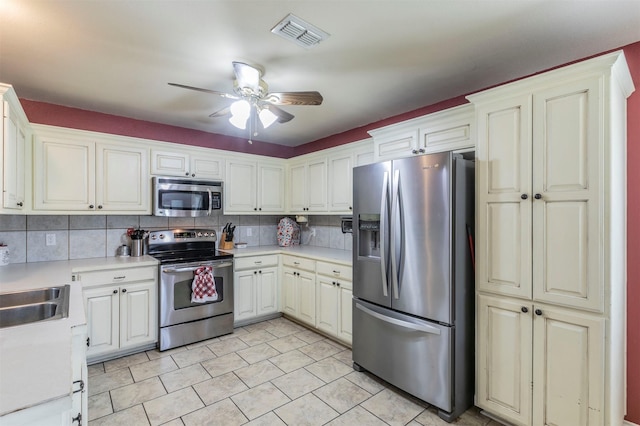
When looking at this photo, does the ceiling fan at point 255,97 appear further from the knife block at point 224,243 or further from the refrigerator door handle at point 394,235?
the knife block at point 224,243

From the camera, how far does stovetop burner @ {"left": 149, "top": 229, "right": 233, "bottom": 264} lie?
10.9ft

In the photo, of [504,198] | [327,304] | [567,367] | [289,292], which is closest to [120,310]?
[289,292]

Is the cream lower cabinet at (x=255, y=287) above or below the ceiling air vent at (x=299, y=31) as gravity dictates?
below

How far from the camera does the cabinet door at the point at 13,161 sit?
1.96 meters

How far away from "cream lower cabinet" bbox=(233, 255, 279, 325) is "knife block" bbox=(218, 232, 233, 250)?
18.1 inches

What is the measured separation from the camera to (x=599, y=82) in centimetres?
160

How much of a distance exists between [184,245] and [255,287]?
993 mm

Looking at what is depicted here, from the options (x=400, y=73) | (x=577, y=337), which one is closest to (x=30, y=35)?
(x=400, y=73)

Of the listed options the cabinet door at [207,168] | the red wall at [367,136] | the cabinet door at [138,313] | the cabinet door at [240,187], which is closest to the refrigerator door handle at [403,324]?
the red wall at [367,136]

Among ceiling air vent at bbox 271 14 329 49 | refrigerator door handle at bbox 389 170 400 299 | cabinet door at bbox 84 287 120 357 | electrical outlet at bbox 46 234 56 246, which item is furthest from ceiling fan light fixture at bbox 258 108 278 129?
electrical outlet at bbox 46 234 56 246

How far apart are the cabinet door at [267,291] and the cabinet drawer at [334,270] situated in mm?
763

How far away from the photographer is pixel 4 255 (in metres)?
2.68

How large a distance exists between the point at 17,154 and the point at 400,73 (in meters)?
2.95

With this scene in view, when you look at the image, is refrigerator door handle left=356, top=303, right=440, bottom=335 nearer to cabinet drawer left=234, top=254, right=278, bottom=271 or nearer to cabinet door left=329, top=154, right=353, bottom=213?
cabinet door left=329, top=154, right=353, bottom=213
